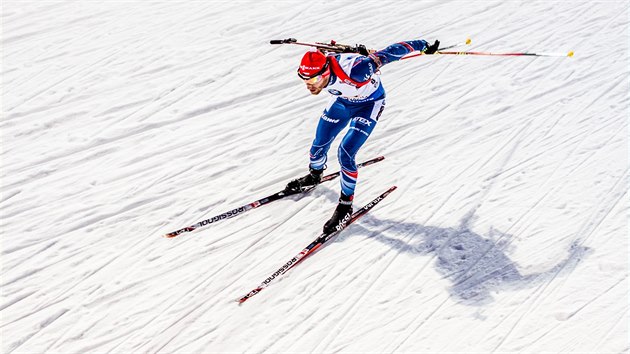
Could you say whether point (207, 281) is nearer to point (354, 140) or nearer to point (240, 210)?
point (240, 210)

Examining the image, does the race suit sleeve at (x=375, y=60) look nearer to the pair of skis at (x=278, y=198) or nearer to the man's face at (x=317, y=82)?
the man's face at (x=317, y=82)

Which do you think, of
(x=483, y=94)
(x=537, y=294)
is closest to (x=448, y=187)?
(x=537, y=294)

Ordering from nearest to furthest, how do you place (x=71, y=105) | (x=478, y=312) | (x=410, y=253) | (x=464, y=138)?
(x=478, y=312) < (x=410, y=253) < (x=464, y=138) < (x=71, y=105)

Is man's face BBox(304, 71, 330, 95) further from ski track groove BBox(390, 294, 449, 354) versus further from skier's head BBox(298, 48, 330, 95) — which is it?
ski track groove BBox(390, 294, 449, 354)

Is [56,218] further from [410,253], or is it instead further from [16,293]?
[410,253]

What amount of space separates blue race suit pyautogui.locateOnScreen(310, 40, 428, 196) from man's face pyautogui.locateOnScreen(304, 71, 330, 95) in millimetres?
116

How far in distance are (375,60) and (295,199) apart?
1888mm

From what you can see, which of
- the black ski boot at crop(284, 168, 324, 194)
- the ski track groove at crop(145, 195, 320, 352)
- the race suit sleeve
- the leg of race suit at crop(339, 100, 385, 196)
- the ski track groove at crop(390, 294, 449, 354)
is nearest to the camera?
the ski track groove at crop(390, 294, 449, 354)

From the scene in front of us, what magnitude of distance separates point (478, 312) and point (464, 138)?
3.21 metres

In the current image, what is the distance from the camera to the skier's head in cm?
561

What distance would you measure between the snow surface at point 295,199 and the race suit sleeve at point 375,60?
1.58 meters

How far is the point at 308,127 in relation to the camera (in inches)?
328

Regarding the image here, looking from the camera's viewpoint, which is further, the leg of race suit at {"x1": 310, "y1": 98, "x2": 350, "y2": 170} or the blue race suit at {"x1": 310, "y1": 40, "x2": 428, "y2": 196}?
the leg of race suit at {"x1": 310, "y1": 98, "x2": 350, "y2": 170}

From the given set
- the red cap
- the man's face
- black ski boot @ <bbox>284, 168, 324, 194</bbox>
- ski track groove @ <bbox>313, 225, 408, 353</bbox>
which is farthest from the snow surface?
the red cap
